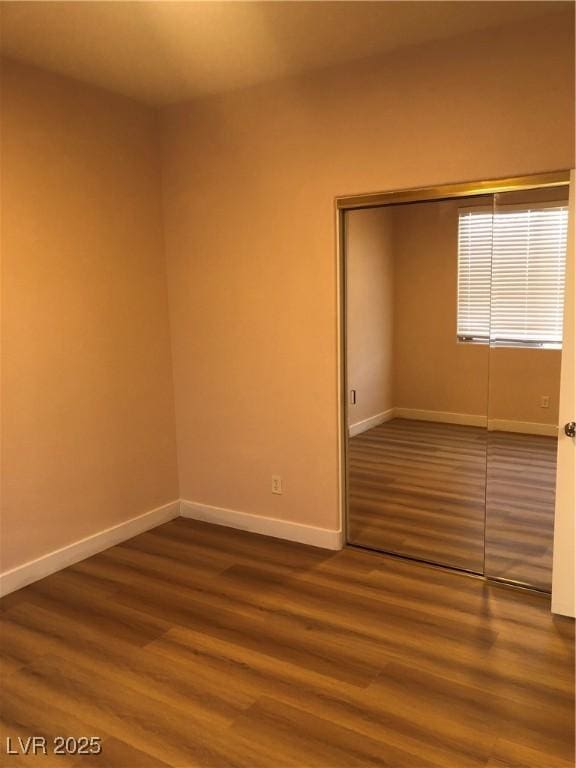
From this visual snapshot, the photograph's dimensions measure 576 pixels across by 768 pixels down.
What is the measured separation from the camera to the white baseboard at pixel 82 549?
316 centimetres

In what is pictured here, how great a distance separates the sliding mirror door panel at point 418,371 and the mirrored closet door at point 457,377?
0.04 feet

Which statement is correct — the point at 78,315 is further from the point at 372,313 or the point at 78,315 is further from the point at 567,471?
the point at 567,471

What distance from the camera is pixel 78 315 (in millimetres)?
3389

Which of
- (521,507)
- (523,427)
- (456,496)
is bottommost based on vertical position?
(456,496)

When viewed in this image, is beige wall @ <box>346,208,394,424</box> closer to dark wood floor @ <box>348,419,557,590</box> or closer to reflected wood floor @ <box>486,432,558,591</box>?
dark wood floor @ <box>348,419,557,590</box>

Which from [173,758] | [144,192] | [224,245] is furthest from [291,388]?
[173,758]

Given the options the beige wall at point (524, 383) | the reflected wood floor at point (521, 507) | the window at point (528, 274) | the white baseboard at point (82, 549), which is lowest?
the white baseboard at point (82, 549)

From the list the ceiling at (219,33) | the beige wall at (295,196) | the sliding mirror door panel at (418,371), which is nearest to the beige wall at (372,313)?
the sliding mirror door panel at (418,371)

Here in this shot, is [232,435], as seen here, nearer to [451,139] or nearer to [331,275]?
[331,275]

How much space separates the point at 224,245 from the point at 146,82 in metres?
1.00

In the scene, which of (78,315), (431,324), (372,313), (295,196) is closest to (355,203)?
(295,196)

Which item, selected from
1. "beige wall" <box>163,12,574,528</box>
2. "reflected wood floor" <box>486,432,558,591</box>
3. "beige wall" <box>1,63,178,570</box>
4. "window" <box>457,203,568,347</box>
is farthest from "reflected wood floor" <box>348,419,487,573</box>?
"beige wall" <box>1,63,178,570</box>

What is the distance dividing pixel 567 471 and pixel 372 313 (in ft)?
7.28

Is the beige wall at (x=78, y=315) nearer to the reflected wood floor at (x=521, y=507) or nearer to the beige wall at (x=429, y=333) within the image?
the beige wall at (x=429, y=333)
